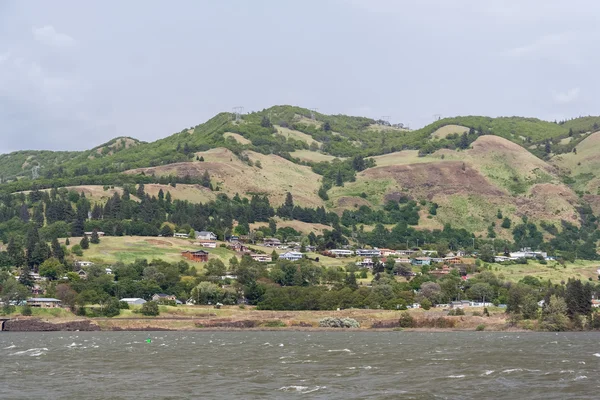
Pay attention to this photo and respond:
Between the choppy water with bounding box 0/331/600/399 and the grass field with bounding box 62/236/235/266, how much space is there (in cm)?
7770

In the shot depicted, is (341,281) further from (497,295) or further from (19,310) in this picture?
(19,310)

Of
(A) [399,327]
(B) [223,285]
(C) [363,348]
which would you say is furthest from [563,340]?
(B) [223,285]

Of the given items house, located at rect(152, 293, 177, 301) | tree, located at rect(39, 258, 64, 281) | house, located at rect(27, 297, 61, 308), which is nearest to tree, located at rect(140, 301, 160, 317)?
house, located at rect(152, 293, 177, 301)

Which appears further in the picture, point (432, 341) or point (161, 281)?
point (161, 281)

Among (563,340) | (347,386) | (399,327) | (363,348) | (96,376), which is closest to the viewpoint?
(347,386)

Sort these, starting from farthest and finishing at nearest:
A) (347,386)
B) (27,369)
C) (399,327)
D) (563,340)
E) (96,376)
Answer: (399,327) < (563,340) < (27,369) < (96,376) < (347,386)

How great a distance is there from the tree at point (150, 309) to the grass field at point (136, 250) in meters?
38.1

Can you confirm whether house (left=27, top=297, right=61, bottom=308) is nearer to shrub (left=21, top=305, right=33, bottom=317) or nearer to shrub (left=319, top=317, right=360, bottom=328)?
shrub (left=21, top=305, right=33, bottom=317)

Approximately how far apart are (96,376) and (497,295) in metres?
113

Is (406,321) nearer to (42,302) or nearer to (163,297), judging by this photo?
(163,297)

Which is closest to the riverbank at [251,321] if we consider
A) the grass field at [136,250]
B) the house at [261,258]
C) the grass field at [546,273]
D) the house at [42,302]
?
the house at [42,302]

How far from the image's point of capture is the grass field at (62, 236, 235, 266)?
18050 centimetres

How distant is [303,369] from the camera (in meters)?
66.9

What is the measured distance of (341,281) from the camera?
170 meters
